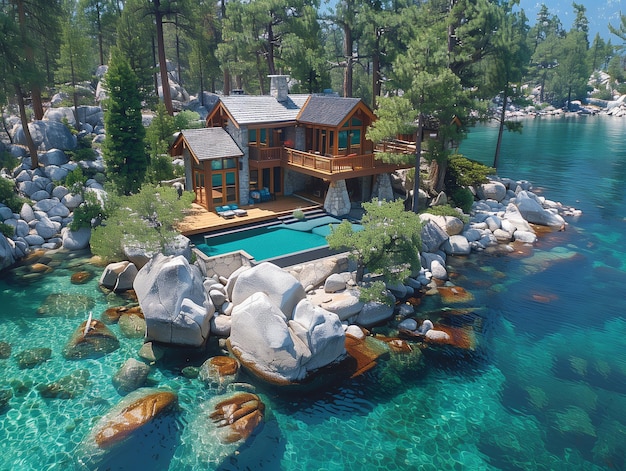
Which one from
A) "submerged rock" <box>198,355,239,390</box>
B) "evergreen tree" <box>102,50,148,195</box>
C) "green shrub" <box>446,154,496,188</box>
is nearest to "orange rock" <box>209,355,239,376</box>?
"submerged rock" <box>198,355,239,390</box>

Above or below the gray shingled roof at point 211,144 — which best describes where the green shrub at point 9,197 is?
below

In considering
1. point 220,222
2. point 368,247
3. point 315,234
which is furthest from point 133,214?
point 368,247

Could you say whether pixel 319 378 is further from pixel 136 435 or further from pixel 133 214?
pixel 133 214

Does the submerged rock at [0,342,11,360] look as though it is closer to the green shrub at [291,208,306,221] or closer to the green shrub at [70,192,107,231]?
the green shrub at [70,192,107,231]

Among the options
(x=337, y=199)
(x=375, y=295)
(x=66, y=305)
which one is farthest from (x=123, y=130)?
(x=375, y=295)

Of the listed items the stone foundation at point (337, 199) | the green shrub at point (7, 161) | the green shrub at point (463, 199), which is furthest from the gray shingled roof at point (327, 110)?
the green shrub at point (7, 161)

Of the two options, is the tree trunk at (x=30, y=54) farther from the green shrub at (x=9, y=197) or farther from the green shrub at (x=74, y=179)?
the green shrub at (x=9, y=197)

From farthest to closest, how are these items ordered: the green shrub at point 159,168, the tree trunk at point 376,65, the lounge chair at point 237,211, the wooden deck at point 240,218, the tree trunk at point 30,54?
the tree trunk at point 376,65 < the green shrub at point 159,168 < the tree trunk at point 30,54 < the lounge chair at point 237,211 < the wooden deck at point 240,218

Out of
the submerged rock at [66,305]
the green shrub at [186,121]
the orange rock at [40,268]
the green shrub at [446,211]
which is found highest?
the green shrub at [186,121]
